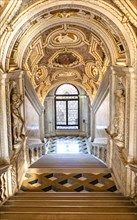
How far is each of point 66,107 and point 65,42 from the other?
354 inches

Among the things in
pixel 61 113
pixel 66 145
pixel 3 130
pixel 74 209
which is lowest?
pixel 66 145

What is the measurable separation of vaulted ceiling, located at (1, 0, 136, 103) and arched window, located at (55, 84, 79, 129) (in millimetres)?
3476

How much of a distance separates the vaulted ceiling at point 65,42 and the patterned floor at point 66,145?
3419 mm

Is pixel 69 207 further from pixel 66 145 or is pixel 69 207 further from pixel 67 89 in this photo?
pixel 67 89

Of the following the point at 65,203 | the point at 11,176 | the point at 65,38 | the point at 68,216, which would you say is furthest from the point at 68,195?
the point at 65,38

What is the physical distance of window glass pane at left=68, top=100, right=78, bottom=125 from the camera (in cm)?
2184

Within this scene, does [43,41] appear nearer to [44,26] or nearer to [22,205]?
[44,26]

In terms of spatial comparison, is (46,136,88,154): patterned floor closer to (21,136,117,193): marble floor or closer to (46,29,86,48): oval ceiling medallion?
(21,136,117,193): marble floor

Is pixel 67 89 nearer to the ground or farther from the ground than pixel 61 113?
farther from the ground

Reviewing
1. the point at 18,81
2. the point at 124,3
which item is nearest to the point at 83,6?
the point at 124,3

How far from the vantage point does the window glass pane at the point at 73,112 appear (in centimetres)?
2184

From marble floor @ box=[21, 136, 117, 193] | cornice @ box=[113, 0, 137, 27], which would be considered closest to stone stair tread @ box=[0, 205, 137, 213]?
marble floor @ box=[21, 136, 117, 193]

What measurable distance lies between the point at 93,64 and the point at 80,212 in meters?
9.06

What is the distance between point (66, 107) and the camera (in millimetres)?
21906
